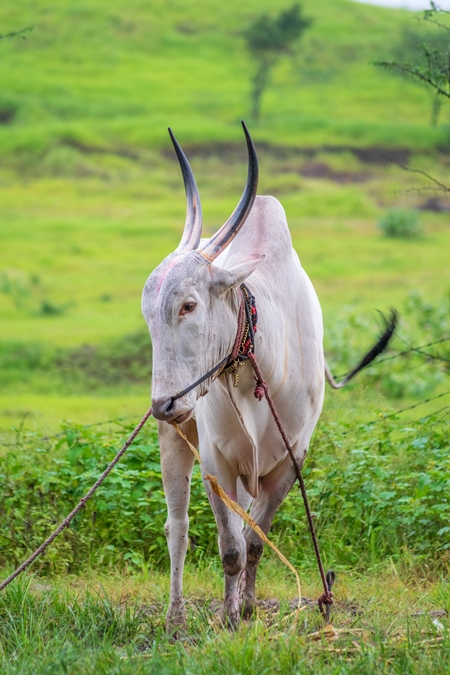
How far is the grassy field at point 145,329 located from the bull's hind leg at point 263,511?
0.20 m

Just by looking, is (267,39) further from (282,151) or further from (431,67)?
(431,67)

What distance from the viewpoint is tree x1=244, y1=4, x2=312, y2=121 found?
3519cm

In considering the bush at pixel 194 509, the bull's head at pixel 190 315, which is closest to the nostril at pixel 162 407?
the bull's head at pixel 190 315

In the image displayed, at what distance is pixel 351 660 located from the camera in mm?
3156

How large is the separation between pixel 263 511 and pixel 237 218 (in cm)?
130

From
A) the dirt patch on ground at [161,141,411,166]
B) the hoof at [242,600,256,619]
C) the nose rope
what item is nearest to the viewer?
the nose rope

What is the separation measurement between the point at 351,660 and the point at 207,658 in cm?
47

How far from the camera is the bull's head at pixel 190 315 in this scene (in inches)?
122

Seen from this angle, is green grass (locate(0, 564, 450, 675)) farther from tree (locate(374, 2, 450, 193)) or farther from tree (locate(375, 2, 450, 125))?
tree (locate(375, 2, 450, 125))

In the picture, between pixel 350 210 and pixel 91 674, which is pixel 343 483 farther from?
pixel 350 210

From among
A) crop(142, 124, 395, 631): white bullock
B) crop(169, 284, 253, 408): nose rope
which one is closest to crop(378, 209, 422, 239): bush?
crop(142, 124, 395, 631): white bullock

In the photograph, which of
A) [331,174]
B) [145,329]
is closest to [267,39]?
[331,174]

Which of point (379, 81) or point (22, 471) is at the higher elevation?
point (22, 471)

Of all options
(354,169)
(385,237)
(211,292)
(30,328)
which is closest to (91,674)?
(211,292)
